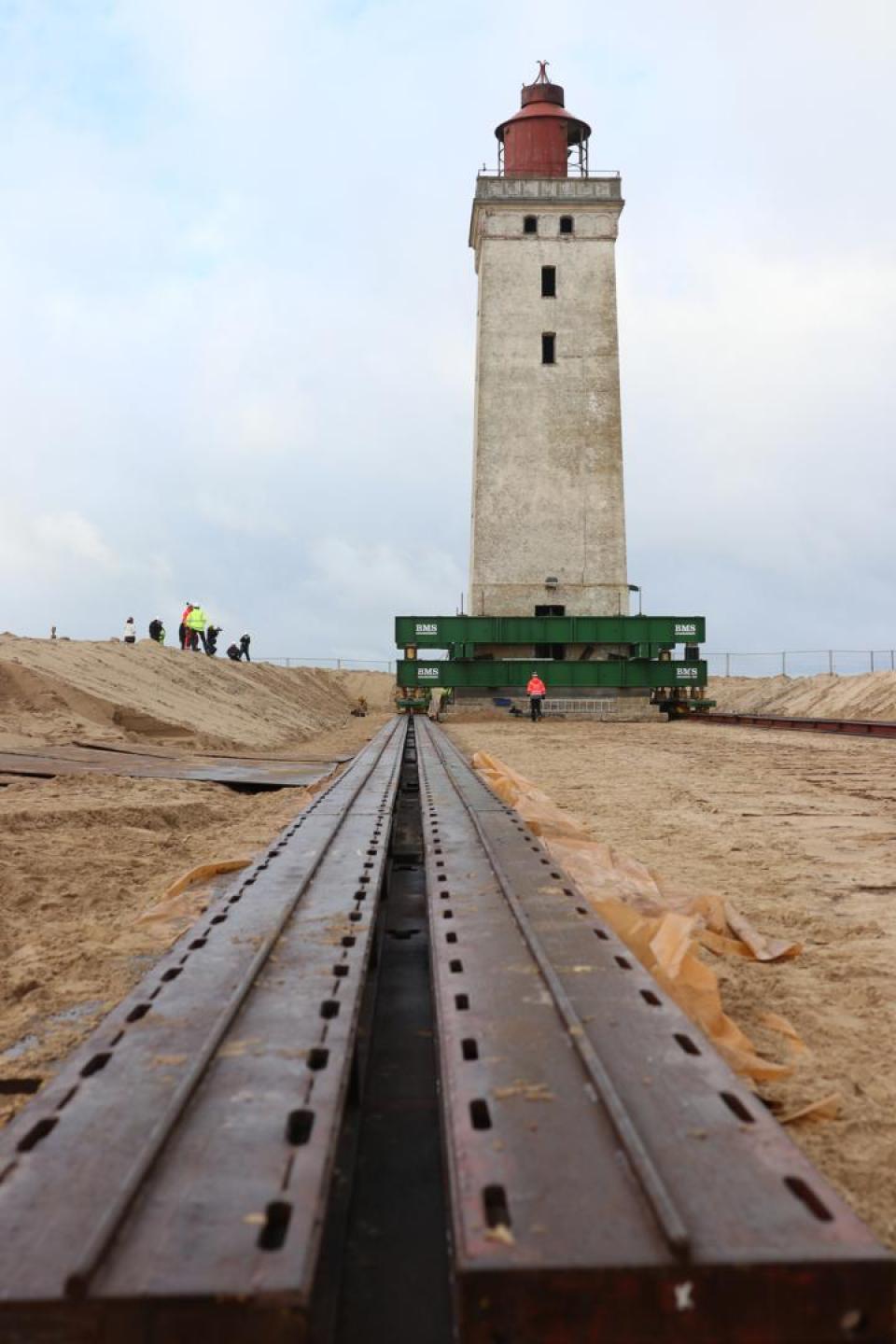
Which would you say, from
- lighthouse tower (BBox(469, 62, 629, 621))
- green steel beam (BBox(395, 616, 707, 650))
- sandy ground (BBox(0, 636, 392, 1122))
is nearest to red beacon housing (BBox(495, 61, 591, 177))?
lighthouse tower (BBox(469, 62, 629, 621))

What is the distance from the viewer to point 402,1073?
7.60 feet

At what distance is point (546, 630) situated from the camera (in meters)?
25.4

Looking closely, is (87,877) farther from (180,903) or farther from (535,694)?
(535,694)

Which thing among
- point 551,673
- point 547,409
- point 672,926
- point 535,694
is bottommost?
point 672,926

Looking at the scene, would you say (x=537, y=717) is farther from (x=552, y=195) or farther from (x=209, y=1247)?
(x=209, y=1247)

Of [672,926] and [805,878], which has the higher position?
[672,926]

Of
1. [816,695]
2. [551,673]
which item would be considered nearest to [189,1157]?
[551,673]

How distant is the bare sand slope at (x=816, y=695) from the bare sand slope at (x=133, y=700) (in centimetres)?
1543

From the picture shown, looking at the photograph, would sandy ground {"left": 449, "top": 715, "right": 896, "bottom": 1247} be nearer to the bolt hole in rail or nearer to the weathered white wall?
the bolt hole in rail

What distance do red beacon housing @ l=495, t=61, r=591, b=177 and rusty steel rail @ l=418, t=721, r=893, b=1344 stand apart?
3186cm

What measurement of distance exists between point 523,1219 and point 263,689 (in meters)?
28.0

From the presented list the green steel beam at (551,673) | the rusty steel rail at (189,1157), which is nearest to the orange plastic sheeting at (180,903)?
the rusty steel rail at (189,1157)

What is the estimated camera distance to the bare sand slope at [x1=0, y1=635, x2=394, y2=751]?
45.2ft

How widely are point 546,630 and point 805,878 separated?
20.4 meters
